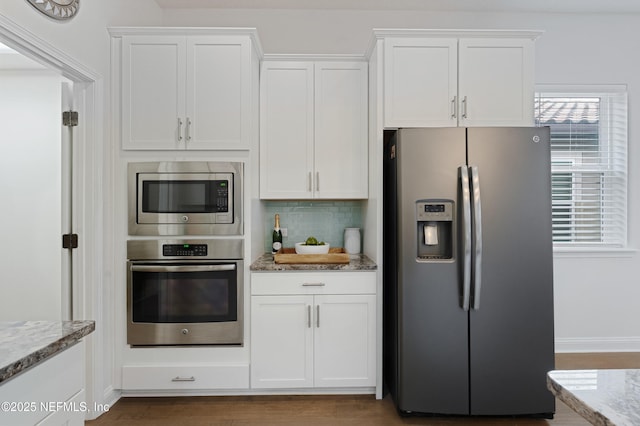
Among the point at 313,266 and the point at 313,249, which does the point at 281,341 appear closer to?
the point at 313,266

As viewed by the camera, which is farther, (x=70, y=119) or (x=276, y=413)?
(x=276, y=413)

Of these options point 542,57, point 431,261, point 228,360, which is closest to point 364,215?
point 431,261

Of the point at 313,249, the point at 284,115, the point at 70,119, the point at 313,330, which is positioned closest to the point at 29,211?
the point at 70,119

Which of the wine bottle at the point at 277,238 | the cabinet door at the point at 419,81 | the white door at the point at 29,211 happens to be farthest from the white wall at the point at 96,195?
the cabinet door at the point at 419,81

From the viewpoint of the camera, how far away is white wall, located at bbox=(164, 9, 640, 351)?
10.5ft

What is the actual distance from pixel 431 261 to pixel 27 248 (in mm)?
2872

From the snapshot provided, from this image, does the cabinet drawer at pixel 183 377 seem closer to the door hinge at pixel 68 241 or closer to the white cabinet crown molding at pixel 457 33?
the door hinge at pixel 68 241

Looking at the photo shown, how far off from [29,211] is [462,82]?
3217 millimetres

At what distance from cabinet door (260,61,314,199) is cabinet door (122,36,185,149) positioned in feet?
1.96

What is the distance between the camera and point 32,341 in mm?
947

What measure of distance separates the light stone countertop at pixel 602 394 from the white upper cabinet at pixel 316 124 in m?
2.03

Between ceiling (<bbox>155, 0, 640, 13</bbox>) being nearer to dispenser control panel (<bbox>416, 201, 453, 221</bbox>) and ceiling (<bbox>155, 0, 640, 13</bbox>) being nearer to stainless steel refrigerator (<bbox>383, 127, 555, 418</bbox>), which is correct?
stainless steel refrigerator (<bbox>383, 127, 555, 418</bbox>)

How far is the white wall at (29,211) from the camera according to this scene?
2.82 m

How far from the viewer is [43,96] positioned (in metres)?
2.90
